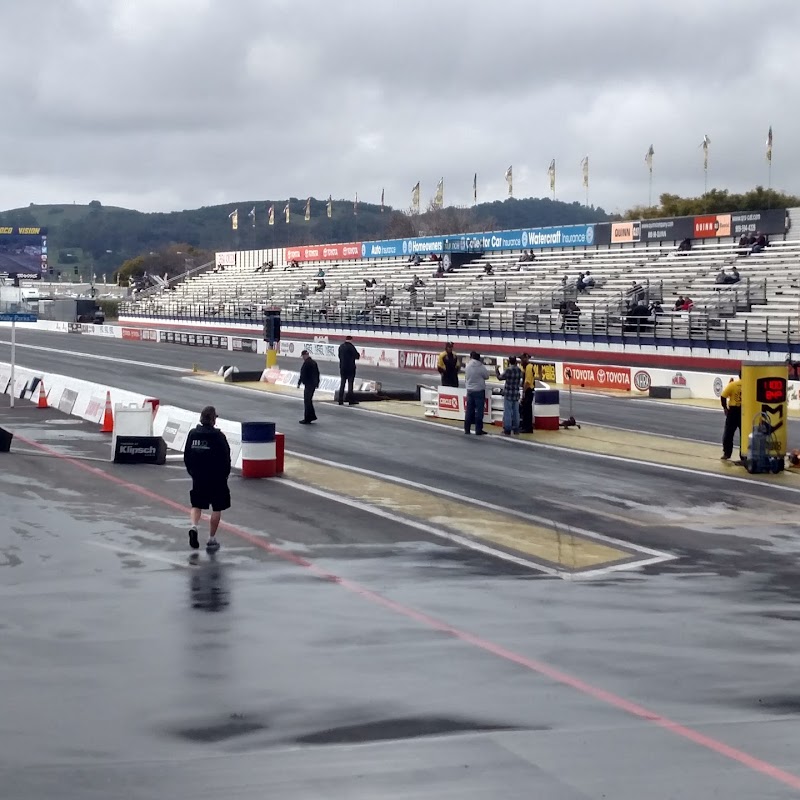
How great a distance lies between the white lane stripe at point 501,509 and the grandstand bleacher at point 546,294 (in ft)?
88.0

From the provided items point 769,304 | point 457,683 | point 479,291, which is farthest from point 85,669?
point 479,291

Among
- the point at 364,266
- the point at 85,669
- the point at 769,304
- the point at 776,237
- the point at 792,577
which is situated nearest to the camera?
Result: the point at 85,669

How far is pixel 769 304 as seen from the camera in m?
50.5

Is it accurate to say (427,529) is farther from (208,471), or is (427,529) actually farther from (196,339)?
(196,339)

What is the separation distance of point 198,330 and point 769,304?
5303 cm

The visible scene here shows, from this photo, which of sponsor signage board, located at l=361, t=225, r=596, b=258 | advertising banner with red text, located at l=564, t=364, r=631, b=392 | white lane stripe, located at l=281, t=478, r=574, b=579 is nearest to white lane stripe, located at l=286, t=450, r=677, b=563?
white lane stripe, located at l=281, t=478, r=574, b=579

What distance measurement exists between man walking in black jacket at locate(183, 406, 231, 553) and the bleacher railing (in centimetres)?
3339

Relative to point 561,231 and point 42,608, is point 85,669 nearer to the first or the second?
point 42,608

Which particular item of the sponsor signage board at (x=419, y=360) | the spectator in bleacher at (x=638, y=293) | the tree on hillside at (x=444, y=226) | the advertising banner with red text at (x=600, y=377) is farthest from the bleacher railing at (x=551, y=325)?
the tree on hillside at (x=444, y=226)

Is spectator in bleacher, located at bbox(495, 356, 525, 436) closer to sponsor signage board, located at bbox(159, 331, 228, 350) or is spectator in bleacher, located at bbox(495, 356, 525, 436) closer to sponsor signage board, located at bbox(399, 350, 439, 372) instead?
sponsor signage board, located at bbox(399, 350, 439, 372)

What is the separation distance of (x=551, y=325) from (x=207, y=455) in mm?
47719

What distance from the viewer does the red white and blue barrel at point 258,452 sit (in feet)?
62.8

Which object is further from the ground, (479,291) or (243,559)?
(479,291)

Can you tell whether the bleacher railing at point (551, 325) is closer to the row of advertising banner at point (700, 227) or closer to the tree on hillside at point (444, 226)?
the row of advertising banner at point (700, 227)
